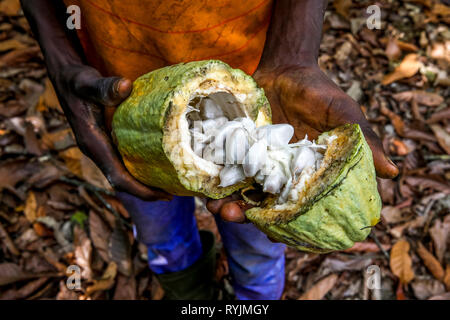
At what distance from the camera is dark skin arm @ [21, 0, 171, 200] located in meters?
1.19

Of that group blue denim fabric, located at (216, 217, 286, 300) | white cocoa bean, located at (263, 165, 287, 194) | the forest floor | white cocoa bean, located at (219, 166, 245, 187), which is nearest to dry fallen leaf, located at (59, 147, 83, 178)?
the forest floor

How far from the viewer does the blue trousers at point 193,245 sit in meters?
1.59

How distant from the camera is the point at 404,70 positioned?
296 cm

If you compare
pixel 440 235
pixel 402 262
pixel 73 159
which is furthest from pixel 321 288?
pixel 73 159

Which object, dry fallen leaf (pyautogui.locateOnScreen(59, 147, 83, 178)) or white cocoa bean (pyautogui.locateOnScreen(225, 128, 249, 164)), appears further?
dry fallen leaf (pyautogui.locateOnScreen(59, 147, 83, 178))

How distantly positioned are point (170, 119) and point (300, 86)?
499mm

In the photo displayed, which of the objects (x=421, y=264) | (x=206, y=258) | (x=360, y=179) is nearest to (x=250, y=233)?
(x=206, y=258)

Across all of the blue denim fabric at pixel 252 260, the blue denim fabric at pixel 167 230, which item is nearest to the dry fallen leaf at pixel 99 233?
the blue denim fabric at pixel 167 230

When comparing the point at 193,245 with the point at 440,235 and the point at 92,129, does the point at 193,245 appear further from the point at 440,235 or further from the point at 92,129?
the point at 440,235

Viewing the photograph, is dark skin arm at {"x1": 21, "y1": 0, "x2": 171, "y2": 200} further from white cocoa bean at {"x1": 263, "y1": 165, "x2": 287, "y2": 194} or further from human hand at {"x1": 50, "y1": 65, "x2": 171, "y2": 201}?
white cocoa bean at {"x1": 263, "y1": 165, "x2": 287, "y2": 194}

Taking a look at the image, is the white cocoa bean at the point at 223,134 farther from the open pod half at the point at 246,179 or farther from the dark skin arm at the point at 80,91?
the dark skin arm at the point at 80,91

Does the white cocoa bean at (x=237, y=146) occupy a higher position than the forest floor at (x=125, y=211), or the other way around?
the white cocoa bean at (x=237, y=146)

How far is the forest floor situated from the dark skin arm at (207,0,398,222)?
3.88 ft

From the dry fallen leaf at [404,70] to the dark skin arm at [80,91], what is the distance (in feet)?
7.85
